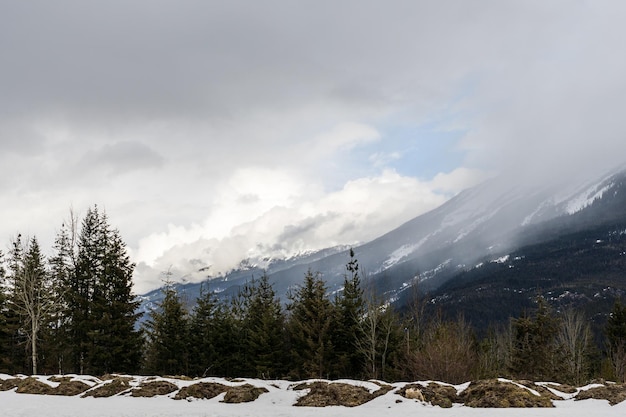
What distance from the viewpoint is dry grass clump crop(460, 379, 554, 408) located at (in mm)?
18906

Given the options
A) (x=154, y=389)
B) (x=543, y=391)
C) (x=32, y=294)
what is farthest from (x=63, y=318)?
(x=543, y=391)

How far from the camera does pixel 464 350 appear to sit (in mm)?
29734

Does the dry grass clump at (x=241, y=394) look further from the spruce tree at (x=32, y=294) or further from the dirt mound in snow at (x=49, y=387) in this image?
the spruce tree at (x=32, y=294)

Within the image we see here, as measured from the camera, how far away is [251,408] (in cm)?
2098

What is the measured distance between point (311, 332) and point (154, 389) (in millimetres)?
16301

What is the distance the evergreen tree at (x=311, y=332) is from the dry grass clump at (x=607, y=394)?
20774 millimetres

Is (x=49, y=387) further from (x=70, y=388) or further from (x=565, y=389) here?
(x=565, y=389)

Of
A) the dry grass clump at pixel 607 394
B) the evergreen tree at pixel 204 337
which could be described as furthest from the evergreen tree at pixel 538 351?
the evergreen tree at pixel 204 337

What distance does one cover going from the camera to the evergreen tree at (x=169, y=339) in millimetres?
42000

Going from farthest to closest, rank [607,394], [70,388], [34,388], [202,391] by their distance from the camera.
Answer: [34,388], [70,388], [202,391], [607,394]

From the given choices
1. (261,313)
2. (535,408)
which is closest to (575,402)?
(535,408)

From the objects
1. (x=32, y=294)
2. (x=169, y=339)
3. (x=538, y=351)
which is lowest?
(x=538, y=351)

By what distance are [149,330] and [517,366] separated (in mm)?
34792

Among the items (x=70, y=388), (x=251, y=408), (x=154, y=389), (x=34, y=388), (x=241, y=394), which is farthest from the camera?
(x=34, y=388)
